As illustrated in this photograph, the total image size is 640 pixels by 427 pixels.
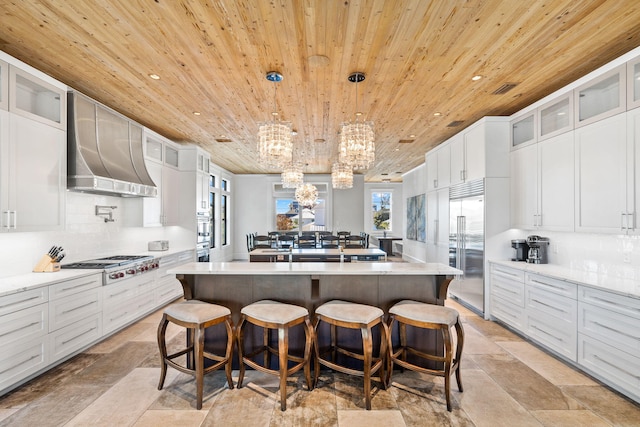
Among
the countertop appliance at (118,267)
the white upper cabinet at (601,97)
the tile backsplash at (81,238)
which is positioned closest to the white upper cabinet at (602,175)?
the white upper cabinet at (601,97)

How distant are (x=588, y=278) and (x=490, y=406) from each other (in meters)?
1.66

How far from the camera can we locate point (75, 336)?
316cm

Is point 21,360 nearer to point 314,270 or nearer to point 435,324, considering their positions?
point 314,270

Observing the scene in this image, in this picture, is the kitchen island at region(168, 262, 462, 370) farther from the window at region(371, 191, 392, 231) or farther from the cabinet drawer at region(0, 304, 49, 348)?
the window at region(371, 191, 392, 231)

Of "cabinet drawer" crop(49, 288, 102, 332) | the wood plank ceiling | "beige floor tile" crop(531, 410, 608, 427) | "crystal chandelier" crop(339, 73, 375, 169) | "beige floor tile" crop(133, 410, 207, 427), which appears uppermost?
the wood plank ceiling

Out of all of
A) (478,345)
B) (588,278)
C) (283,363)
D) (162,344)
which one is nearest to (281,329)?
(283,363)

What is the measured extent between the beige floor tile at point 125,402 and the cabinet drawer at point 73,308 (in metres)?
0.86

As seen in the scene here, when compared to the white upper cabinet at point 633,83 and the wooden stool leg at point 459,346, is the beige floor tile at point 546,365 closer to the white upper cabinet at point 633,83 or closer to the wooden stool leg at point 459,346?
the wooden stool leg at point 459,346

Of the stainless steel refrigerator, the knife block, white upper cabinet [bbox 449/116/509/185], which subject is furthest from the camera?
the stainless steel refrigerator

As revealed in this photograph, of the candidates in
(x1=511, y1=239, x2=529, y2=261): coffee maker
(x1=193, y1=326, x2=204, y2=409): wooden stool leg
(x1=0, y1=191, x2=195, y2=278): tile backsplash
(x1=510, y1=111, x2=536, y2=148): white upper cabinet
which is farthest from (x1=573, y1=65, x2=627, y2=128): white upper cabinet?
(x1=0, y1=191, x2=195, y2=278): tile backsplash

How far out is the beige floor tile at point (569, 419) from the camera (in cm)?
219

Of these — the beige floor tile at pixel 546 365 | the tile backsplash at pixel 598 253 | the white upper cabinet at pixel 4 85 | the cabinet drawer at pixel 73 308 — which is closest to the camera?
the white upper cabinet at pixel 4 85

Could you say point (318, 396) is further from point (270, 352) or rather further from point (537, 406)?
point (537, 406)

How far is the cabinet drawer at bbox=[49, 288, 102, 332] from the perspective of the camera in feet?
9.52
